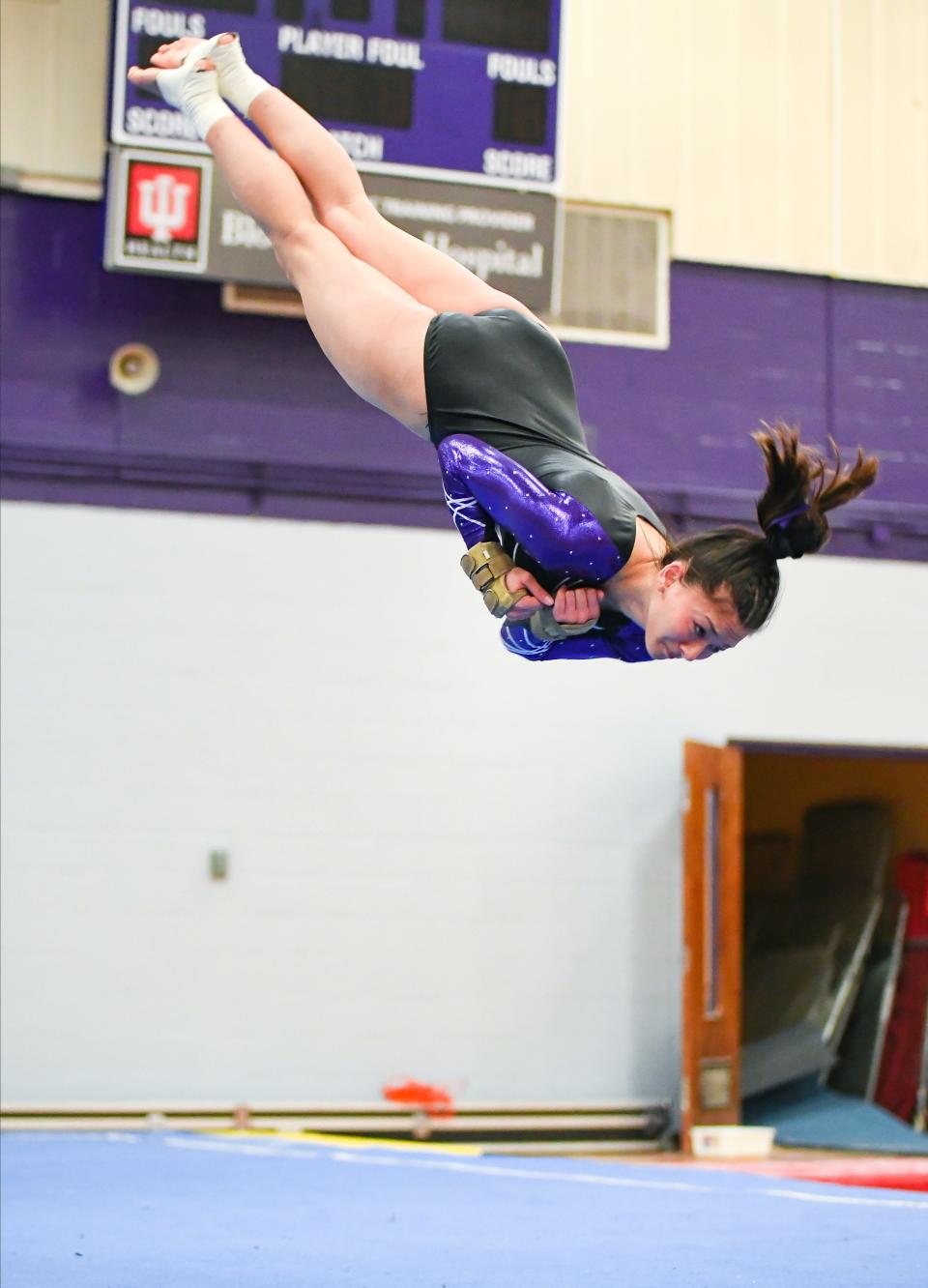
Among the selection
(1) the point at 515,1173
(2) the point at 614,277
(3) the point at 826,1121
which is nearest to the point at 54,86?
(2) the point at 614,277

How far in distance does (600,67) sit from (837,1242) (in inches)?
233

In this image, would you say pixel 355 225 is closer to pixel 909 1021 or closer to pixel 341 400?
pixel 341 400

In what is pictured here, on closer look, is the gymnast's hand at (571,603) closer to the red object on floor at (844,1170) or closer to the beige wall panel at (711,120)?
the red object on floor at (844,1170)

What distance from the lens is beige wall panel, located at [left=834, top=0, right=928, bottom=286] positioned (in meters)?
8.51

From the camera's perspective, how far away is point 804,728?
8109 mm

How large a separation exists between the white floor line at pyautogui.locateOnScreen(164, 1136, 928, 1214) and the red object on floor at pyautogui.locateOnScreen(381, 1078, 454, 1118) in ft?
2.39

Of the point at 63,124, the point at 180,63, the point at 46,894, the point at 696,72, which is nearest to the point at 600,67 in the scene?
the point at 696,72

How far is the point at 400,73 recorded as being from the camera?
6.96 meters

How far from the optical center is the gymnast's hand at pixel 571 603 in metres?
3.46

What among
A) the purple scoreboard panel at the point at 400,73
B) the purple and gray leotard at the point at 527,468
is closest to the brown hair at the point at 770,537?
the purple and gray leotard at the point at 527,468

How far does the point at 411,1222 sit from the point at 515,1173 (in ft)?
4.67

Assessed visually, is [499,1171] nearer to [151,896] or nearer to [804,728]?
[151,896]

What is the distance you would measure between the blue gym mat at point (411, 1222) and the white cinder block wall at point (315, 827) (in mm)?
679

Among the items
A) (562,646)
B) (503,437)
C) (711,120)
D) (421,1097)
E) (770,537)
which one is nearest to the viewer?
(770,537)
